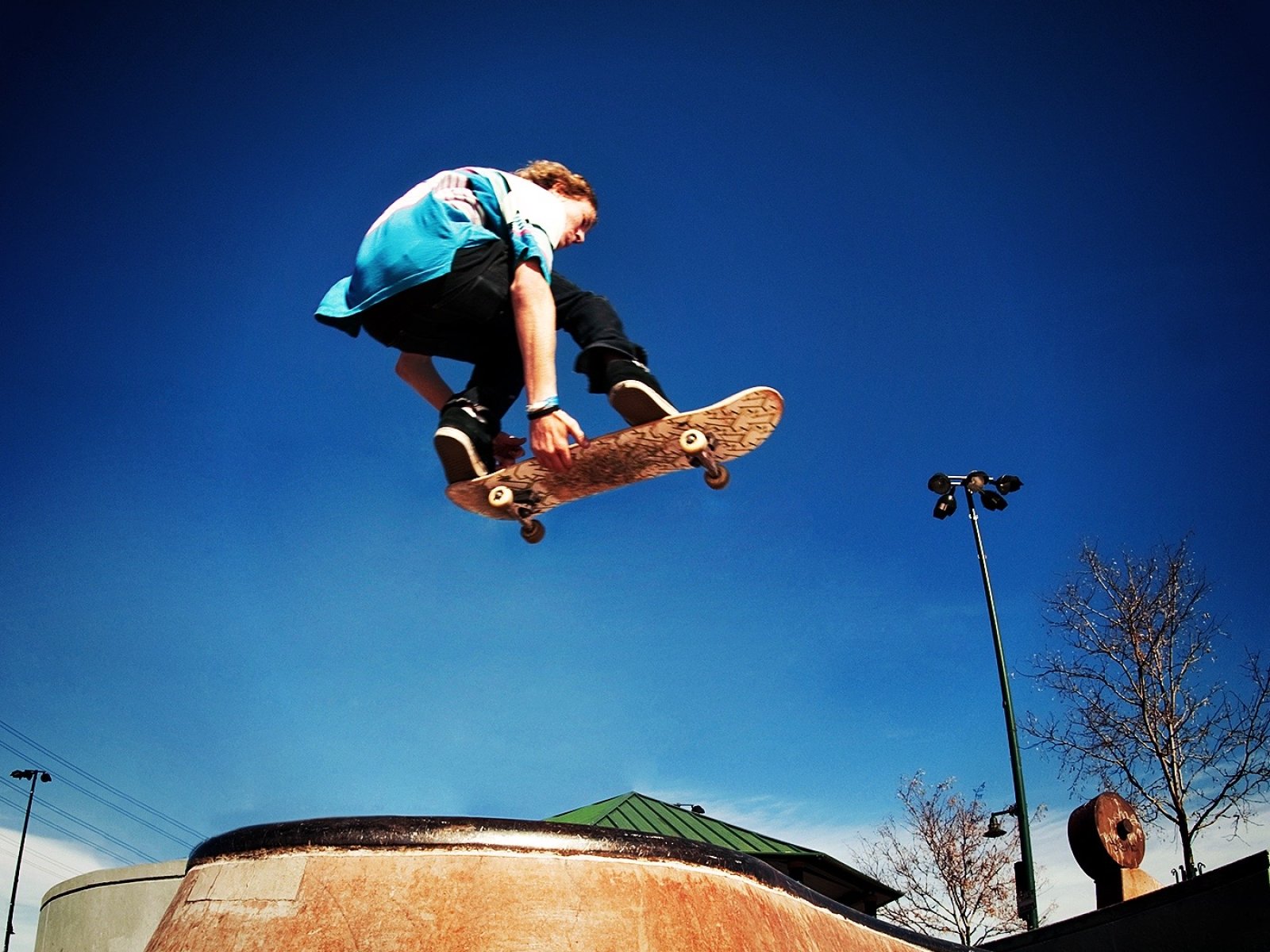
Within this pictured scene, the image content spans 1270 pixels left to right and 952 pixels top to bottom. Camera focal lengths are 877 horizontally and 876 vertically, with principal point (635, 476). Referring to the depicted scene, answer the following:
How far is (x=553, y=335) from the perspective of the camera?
3848 mm

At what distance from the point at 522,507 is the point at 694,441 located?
0.95m

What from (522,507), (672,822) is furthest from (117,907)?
(672,822)

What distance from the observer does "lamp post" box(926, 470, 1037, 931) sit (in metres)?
11.2

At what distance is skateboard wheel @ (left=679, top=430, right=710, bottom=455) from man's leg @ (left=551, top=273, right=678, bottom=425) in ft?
0.41

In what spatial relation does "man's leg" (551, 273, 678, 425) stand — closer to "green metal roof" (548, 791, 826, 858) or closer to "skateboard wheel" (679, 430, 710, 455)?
"skateboard wheel" (679, 430, 710, 455)

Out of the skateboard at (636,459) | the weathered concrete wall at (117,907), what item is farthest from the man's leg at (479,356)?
the weathered concrete wall at (117,907)

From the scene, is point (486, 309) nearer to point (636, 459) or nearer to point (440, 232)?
point (440, 232)

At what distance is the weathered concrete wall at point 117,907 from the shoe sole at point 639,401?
5552 mm

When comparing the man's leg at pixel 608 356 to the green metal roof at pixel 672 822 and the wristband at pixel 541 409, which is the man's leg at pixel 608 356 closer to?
the wristband at pixel 541 409

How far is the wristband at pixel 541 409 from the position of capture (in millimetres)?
3775

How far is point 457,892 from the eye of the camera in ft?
8.18

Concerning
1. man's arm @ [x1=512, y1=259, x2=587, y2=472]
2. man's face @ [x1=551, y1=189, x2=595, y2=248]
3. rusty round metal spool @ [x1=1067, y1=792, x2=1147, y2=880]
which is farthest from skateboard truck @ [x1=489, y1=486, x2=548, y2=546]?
rusty round metal spool @ [x1=1067, y1=792, x2=1147, y2=880]

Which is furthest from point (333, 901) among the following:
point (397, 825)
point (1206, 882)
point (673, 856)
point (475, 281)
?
point (1206, 882)

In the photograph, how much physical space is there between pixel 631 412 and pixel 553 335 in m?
0.48
